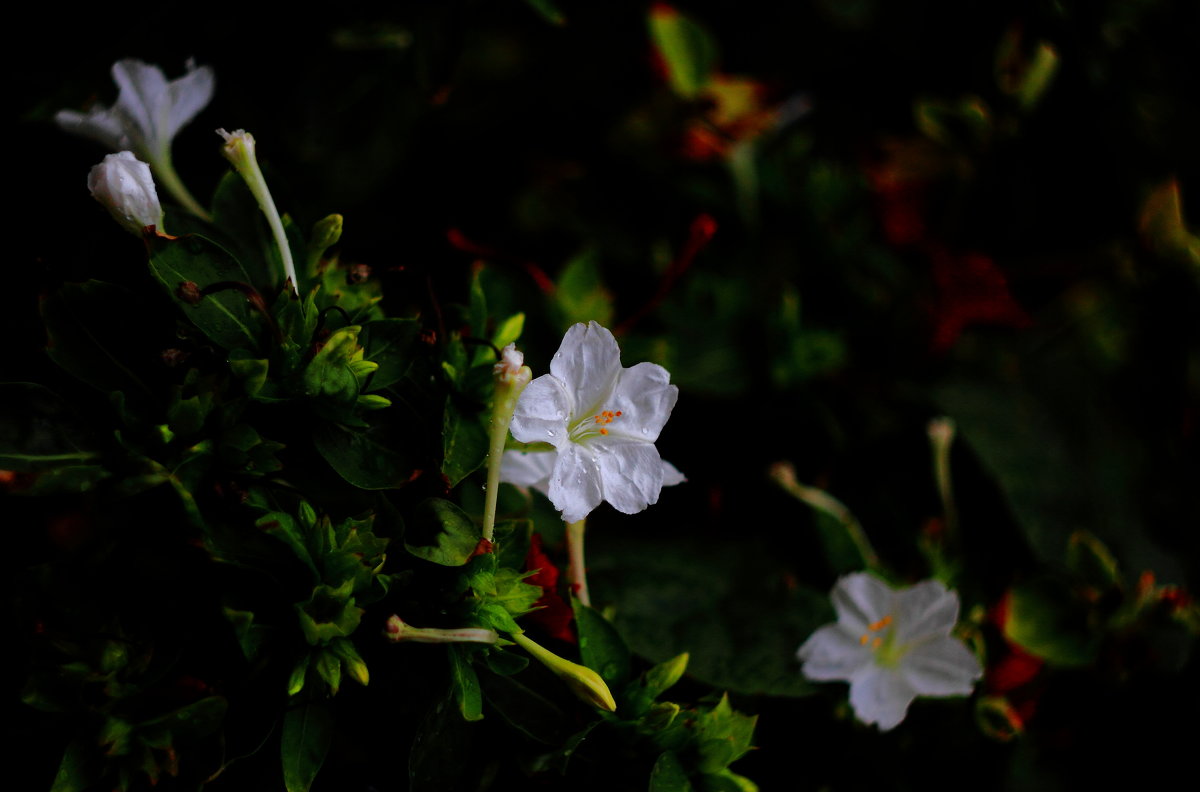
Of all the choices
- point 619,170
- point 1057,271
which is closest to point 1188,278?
point 1057,271

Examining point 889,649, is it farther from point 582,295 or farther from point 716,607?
point 582,295

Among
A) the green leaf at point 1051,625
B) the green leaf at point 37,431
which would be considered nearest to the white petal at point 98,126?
the green leaf at point 37,431

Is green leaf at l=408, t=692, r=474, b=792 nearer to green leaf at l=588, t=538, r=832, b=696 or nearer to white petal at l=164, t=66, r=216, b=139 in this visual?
green leaf at l=588, t=538, r=832, b=696

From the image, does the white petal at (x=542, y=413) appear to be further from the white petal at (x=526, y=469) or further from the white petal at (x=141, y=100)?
the white petal at (x=141, y=100)

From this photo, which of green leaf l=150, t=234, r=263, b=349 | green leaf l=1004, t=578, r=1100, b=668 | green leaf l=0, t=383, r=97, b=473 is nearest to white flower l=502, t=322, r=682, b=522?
green leaf l=150, t=234, r=263, b=349

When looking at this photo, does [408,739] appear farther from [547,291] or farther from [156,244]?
[547,291]

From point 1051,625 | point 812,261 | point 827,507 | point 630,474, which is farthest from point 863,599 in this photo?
point 812,261
